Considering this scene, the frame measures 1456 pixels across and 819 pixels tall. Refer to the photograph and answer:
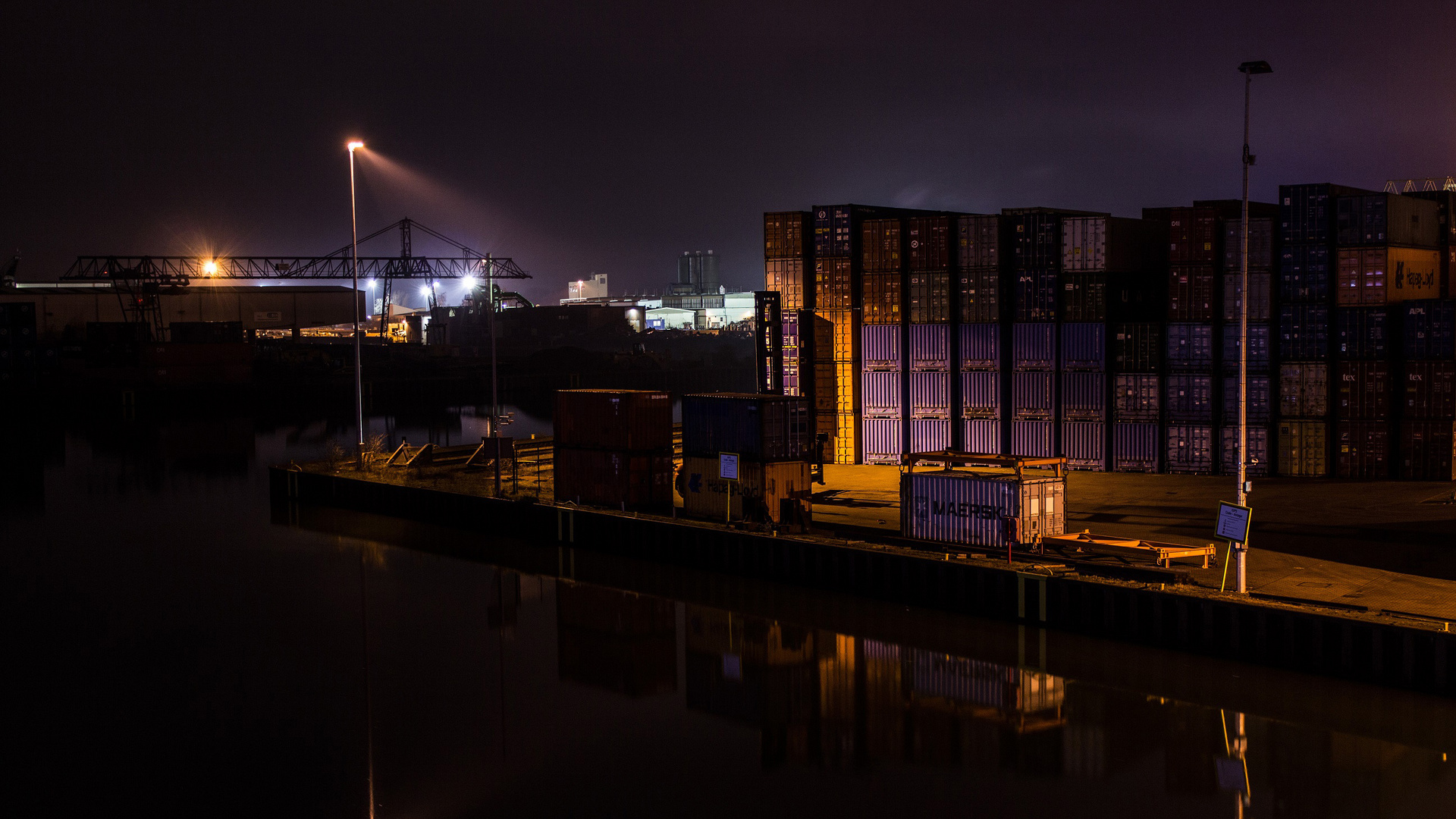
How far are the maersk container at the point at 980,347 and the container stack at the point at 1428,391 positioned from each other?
14243 mm

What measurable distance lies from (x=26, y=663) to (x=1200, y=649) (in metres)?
27.4

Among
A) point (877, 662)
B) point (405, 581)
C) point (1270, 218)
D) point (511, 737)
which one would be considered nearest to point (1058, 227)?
point (1270, 218)

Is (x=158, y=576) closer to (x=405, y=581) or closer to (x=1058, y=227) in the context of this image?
(x=405, y=581)

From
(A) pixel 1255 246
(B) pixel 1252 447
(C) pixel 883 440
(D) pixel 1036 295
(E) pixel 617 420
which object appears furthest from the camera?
(C) pixel 883 440

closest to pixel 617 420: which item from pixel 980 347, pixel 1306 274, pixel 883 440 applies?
pixel 883 440

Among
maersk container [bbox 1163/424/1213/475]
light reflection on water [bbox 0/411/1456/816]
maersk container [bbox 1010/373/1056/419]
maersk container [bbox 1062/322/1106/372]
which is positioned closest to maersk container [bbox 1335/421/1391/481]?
maersk container [bbox 1163/424/1213/475]

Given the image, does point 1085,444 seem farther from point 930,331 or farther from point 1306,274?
point 1306,274

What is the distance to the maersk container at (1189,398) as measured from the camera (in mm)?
41375

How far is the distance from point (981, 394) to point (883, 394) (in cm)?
412

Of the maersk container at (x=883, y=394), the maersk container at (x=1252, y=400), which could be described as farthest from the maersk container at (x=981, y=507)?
the maersk container at (x=883, y=394)

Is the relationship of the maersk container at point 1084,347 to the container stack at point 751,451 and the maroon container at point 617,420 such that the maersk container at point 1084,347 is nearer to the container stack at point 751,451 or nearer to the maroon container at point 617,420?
the container stack at point 751,451

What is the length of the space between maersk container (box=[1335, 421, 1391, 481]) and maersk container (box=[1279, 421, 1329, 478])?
60 centimetres

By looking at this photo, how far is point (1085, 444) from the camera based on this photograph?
143 feet

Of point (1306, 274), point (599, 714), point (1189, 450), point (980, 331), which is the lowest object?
point (599, 714)
